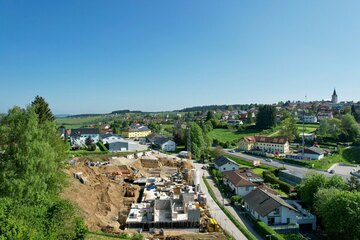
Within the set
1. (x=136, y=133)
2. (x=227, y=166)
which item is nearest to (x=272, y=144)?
(x=227, y=166)

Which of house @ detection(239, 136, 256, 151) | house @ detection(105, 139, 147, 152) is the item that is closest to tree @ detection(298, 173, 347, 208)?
house @ detection(239, 136, 256, 151)

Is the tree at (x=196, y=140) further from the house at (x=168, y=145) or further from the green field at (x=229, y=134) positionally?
the green field at (x=229, y=134)

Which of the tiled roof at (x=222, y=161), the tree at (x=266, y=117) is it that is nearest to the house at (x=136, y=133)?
the tree at (x=266, y=117)

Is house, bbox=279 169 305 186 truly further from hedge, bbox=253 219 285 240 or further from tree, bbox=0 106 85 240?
tree, bbox=0 106 85 240

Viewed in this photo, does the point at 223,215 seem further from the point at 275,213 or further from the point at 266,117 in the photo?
the point at 266,117

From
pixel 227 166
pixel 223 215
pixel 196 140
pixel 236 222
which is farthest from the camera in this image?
pixel 196 140
